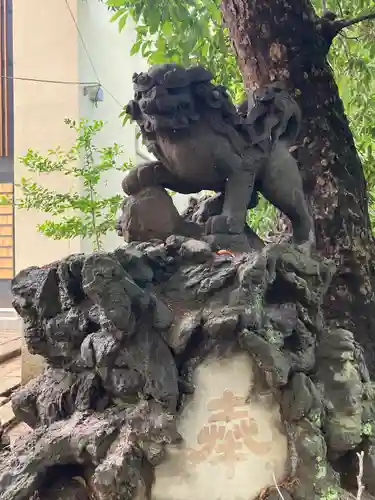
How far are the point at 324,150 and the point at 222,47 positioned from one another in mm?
934

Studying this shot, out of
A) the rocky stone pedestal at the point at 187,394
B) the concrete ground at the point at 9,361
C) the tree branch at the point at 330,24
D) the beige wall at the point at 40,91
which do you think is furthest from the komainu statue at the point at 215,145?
the beige wall at the point at 40,91

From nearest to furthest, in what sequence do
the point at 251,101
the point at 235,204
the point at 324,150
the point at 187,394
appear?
the point at 187,394 → the point at 235,204 → the point at 251,101 → the point at 324,150

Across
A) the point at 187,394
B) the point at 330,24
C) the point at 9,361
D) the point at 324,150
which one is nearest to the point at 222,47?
the point at 330,24

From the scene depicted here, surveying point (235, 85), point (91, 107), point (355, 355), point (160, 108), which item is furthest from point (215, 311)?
point (91, 107)

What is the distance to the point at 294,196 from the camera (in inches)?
54.0

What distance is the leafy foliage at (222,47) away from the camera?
2.15 meters

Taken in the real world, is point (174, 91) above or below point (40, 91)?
below

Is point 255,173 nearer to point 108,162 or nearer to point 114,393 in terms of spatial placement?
point 114,393

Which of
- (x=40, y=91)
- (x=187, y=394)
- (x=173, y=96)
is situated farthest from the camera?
(x=40, y=91)

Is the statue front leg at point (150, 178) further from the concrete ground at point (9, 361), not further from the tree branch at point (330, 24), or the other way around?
the concrete ground at point (9, 361)

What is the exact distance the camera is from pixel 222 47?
252cm

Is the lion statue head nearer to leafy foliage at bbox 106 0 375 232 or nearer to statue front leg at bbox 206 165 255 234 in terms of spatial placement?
statue front leg at bbox 206 165 255 234

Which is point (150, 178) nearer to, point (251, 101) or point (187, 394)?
point (251, 101)

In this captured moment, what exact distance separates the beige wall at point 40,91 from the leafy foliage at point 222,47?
8.92 ft
